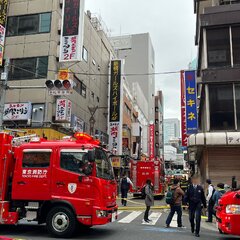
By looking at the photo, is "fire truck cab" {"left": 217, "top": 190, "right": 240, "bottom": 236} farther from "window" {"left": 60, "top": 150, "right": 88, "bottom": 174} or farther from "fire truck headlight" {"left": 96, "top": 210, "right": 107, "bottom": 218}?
"window" {"left": 60, "top": 150, "right": 88, "bottom": 174}

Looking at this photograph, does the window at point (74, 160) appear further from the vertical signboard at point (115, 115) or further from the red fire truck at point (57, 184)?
the vertical signboard at point (115, 115)

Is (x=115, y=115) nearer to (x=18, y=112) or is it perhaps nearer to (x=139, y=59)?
(x=18, y=112)

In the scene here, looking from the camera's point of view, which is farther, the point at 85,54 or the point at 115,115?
the point at 115,115

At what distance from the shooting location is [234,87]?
799 inches

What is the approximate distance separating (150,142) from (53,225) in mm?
63985

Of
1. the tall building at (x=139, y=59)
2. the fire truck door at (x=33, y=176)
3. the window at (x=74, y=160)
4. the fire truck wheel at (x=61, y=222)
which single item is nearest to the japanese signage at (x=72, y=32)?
the fire truck door at (x=33, y=176)

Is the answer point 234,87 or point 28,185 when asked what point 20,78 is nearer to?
point 234,87

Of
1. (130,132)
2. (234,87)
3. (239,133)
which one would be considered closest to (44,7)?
(234,87)

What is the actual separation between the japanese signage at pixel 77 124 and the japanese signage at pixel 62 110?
218cm

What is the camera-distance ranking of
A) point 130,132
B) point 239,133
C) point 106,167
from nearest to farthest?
1. point 106,167
2. point 239,133
3. point 130,132

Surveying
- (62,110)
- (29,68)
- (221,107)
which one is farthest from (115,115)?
(221,107)

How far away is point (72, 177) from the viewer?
33.5ft

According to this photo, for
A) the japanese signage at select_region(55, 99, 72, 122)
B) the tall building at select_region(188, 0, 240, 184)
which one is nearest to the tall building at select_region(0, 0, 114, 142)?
the japanese signage at select_region(55, 99, 72, 122)

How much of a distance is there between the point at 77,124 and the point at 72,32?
26.7 ft
